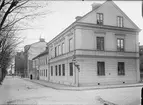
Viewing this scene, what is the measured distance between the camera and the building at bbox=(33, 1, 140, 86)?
2334 centimetres

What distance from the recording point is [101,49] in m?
24.9

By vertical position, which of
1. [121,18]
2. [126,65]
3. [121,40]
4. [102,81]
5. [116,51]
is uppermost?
[121,18]

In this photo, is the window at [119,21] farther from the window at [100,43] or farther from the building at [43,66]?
the building at [43,66]

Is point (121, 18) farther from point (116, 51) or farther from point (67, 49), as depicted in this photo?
point (67, 49)

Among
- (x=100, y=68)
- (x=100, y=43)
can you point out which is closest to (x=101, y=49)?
(x=100, y=43)

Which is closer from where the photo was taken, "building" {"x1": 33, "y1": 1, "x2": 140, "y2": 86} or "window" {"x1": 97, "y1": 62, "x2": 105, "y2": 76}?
"building" {"x1": 33, "y1": 1, "x2": 140, "y2": 86}

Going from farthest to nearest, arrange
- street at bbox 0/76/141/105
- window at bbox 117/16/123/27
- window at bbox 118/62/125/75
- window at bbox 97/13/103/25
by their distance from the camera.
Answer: window at bbox 117/16/123/27 < window at bbox 118/62/125/75 < window at bbox 97/13/103/25 < street at bbox 0/76/141/105

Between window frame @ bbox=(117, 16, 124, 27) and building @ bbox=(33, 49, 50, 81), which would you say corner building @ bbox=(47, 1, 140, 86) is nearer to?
window frame @ bbox=(117, 16, 124, 27)

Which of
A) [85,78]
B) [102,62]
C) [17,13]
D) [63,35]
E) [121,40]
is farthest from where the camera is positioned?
[63,35]

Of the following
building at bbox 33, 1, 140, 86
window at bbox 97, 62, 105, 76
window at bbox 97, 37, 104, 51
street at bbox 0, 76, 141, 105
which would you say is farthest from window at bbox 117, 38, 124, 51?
street at bbox 0, 76, 141, 105

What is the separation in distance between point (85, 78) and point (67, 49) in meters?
6.23

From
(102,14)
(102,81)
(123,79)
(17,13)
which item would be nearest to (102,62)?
(102,81)

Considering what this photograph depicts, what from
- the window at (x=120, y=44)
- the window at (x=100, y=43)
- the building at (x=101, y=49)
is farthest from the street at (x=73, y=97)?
the window at (x=120, y=44)

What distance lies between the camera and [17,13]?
37.2 feet
